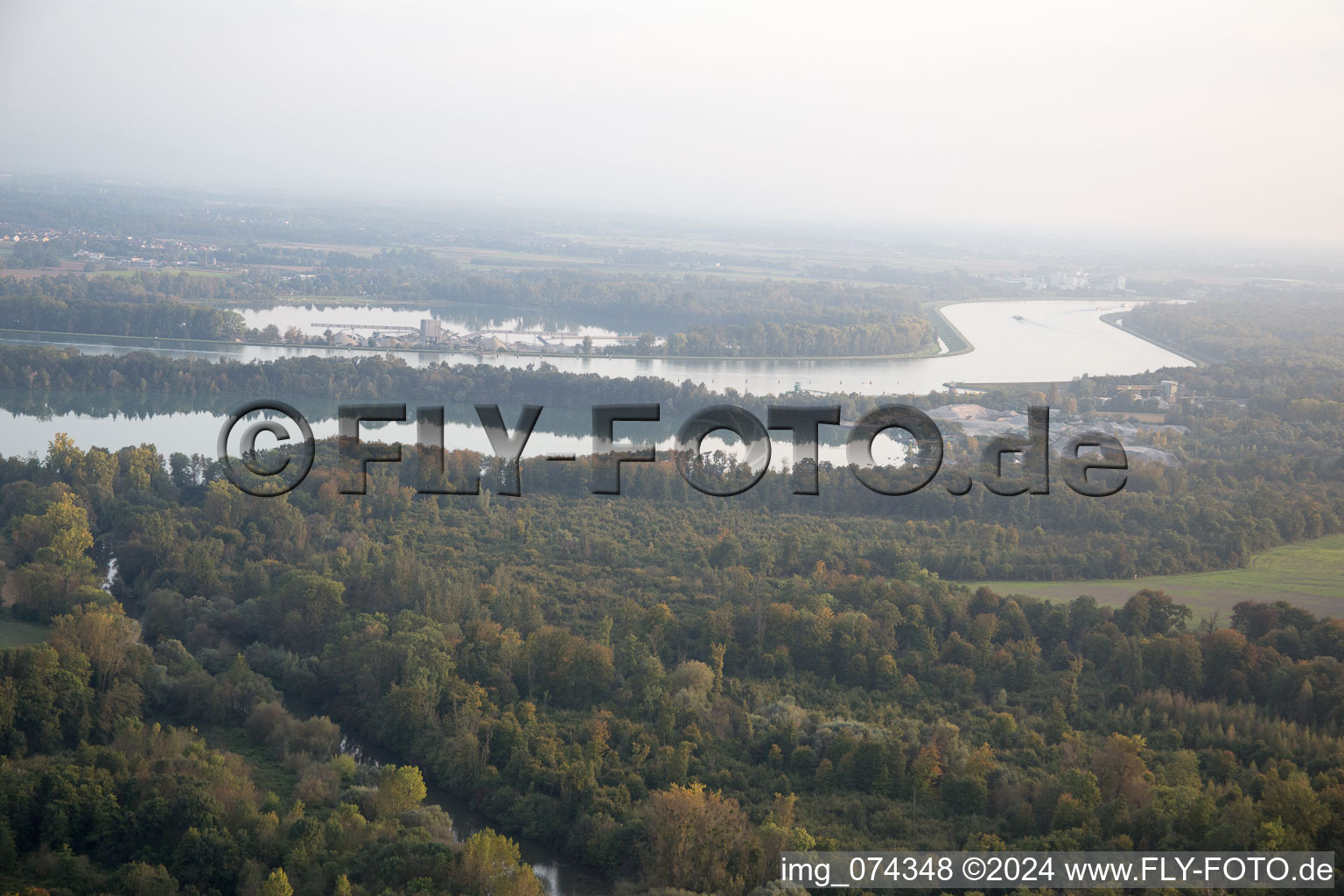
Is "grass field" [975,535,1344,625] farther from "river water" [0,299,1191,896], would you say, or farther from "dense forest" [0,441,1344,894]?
"river water" [0,299,1191,896]

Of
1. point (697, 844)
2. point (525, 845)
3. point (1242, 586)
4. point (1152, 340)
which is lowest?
point (525, 845)

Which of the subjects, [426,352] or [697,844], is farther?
[426,352]

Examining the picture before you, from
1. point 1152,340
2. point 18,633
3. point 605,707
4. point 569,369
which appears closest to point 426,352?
point 569,369

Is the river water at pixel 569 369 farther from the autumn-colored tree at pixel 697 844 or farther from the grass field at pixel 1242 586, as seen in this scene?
the grass field at pixel 1242 586

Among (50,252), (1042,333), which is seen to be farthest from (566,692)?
(50,252)

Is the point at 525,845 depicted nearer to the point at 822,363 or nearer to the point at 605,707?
the point at 605,707

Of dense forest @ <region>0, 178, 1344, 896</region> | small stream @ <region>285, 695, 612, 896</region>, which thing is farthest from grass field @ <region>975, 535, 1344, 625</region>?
small stream @ <region>285, 695, 612, 896</region>
